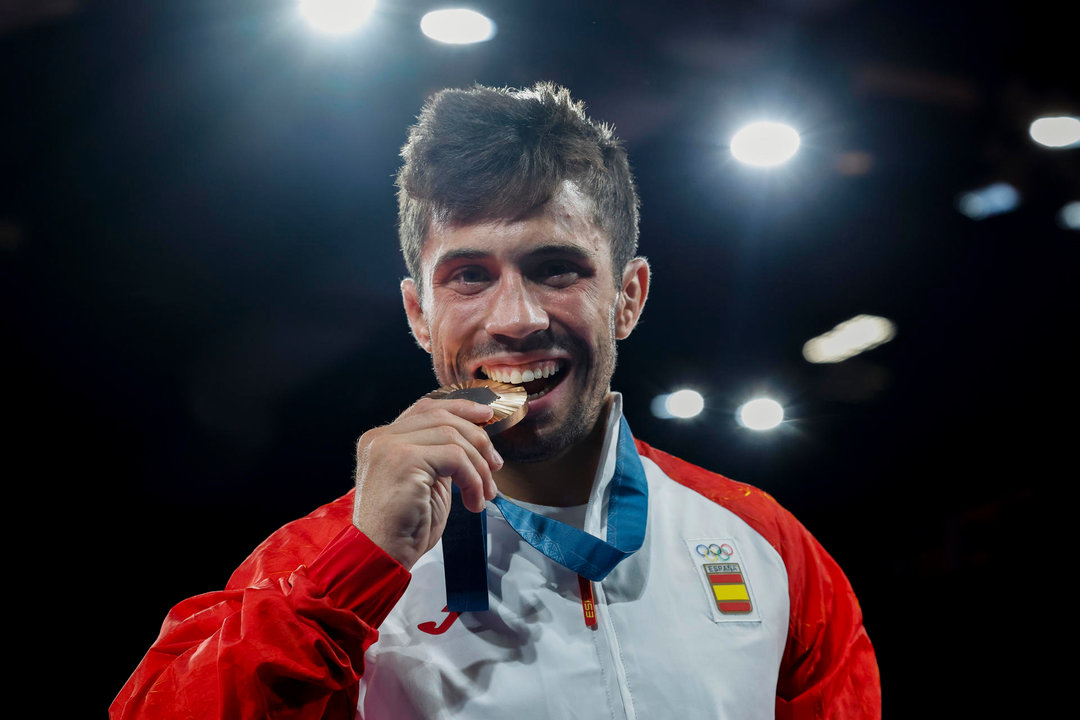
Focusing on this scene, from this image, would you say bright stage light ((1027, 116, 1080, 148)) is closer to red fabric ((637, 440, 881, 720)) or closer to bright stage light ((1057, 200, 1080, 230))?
bright stage light ((1057, 200, 1080, 230))

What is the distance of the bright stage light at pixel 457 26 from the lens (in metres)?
1.83

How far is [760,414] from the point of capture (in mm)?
2316

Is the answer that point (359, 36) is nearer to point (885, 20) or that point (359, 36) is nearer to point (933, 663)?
point (885, 20)

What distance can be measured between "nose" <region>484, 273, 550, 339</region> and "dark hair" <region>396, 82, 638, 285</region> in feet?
0.43

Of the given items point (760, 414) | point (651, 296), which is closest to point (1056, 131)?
point (760, 414)

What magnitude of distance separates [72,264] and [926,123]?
89.7 inches

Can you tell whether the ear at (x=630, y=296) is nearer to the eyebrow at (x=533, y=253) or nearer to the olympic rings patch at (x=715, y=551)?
the eyebrow at (x=533, y=253)

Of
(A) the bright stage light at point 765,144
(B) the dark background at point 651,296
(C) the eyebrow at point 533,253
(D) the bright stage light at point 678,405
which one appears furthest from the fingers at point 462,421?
(A) the bright stage light at point 765,144

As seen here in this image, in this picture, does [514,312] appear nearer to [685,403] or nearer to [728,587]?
[728,587]

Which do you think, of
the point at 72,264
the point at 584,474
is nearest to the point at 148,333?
the point at 72,264

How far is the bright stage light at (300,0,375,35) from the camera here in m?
1.73

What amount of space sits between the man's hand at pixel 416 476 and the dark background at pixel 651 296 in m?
0.84

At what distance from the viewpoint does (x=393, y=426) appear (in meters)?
1.02

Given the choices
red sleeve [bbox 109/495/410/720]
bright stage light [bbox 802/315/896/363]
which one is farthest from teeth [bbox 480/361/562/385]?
bright stage light [bbox 802/315/896/363]
